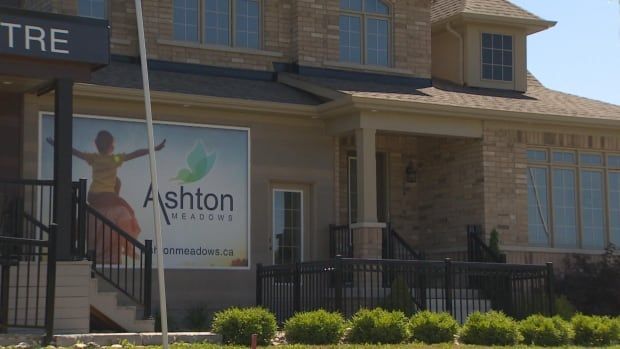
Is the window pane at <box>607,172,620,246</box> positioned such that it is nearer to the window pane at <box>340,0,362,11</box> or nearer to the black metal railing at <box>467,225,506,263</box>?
the black metal railing at <box>467,225,506,263</box>

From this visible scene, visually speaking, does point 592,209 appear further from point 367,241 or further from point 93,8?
point 93,8

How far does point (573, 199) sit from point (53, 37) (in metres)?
12.8

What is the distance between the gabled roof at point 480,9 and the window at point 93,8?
327 inches

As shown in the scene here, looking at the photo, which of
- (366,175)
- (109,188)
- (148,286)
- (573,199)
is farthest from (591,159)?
(148,286)

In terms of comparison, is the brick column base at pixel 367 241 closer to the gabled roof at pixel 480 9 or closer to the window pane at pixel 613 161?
the window pane at pixel 613 161

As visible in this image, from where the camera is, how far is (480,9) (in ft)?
86.9

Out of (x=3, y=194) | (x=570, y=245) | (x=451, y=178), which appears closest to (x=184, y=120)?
(x=3, y=194)

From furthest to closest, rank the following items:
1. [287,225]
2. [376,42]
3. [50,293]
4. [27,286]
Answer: [376,42], [287,225], [27,286], [50,293]

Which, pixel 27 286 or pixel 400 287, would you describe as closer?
pixel 27 286

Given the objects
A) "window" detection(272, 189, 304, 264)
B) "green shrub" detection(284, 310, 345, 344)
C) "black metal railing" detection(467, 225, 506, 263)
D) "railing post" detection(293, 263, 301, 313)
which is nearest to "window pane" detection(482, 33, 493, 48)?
"black metal railing" detection(467, 225, 506, 263)

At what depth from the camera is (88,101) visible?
2006 cm

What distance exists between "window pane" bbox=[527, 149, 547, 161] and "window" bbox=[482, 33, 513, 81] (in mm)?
3184

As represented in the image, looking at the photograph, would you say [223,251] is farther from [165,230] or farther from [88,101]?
[88,101]

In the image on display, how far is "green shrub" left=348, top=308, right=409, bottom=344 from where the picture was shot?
53.1ft
